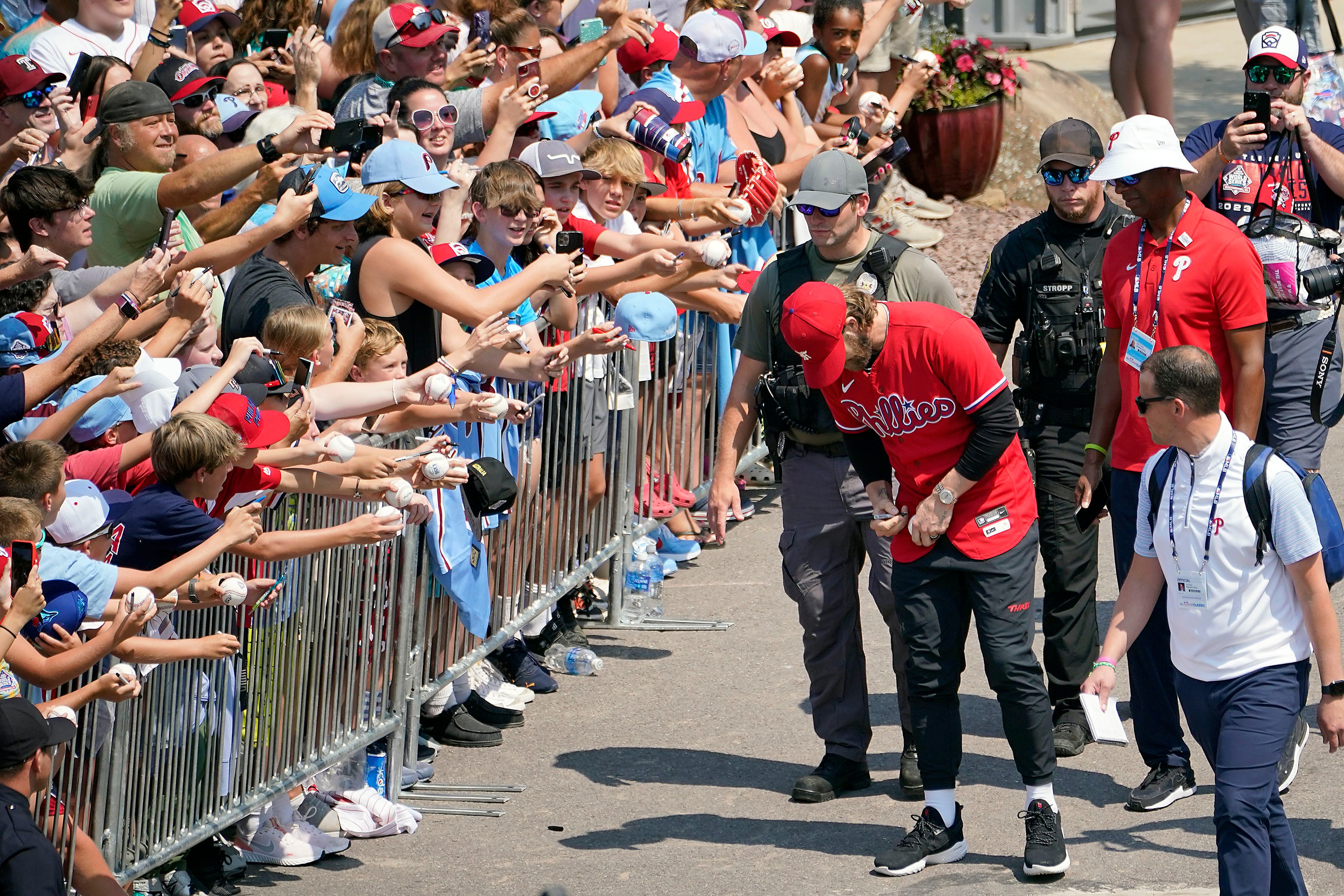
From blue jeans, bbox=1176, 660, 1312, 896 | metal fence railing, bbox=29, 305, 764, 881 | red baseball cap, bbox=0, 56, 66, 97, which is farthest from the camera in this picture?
red baseball cap, bbox=0, 56, 66, 97

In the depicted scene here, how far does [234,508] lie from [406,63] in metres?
3.63

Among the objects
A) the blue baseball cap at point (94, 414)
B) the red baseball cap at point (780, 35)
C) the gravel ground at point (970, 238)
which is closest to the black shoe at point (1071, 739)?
the blue baseball cap at point (94, 414)

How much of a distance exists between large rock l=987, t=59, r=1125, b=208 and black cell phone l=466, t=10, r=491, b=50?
654 centimetres

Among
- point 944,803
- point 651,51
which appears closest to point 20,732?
point 944,803

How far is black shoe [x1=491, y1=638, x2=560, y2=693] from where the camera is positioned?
754cm

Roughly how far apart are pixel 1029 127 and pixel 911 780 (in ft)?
31.6

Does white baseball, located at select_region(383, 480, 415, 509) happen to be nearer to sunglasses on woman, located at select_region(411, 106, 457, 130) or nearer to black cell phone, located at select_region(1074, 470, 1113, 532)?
sunglasses on woman, located at select_region(411, 106, 457, 130)

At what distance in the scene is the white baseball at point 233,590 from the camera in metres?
4.94

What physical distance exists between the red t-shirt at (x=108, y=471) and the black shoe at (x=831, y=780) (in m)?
2.58

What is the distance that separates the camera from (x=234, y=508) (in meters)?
5.17

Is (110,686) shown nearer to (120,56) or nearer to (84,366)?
(84,366)

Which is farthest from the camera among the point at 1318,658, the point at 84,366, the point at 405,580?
the point at 405,580

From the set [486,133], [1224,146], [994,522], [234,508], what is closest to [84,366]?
[234,508]

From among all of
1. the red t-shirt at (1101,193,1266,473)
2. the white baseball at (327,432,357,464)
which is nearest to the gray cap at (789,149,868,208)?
the red t-shirt at (1101,193,1266,473)
